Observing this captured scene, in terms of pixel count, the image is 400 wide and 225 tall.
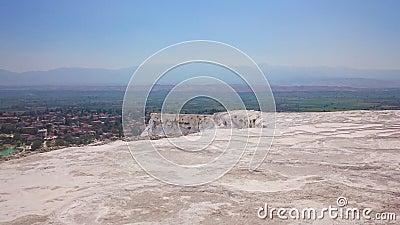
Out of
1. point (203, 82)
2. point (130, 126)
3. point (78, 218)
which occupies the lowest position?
point (78, 218)

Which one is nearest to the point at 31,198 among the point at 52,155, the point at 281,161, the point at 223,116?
the point at 52,155

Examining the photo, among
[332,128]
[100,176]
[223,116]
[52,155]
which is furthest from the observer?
[223,116]

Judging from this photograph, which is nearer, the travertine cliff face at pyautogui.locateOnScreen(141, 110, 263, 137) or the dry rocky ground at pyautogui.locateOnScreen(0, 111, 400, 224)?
the dry rocky ground at pyautogui.locateOnScreen(0, 111, 400, 224)

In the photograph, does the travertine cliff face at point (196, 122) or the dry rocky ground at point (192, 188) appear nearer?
the dry rocky ground at point (192, 188)

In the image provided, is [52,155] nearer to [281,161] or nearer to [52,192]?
[52,192]
